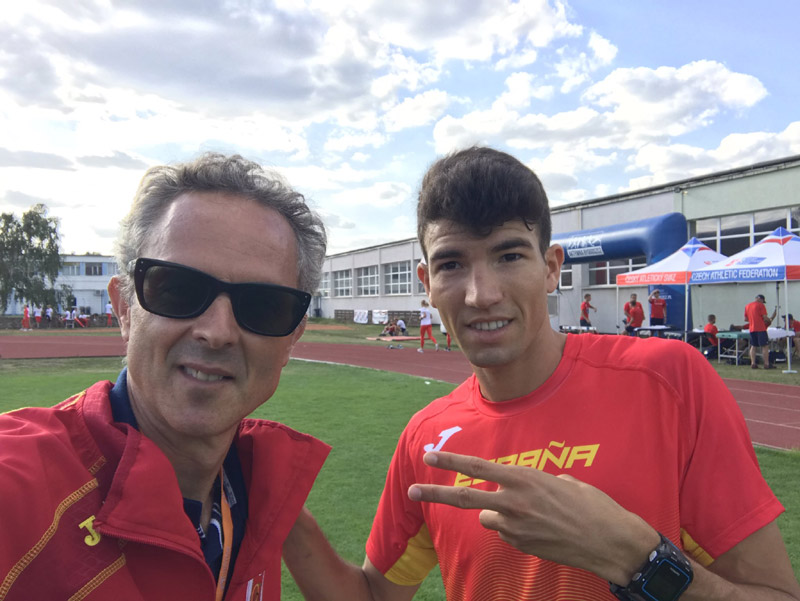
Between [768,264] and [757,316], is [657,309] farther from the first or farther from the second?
[768,264]

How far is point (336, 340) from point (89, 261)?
65879 millimetres

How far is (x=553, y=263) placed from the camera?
215 cm

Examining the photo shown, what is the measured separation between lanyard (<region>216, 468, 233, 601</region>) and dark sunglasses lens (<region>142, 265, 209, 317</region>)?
1.98ft

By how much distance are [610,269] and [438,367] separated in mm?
13197

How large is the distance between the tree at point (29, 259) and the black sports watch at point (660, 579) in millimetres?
55176

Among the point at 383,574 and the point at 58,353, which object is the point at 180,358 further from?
the point at 58,353

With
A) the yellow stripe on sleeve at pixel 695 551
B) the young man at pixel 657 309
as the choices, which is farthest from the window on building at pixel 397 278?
the yellow stripe on sleeve at pixel 695 551

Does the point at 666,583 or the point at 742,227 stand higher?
the point at 742,227

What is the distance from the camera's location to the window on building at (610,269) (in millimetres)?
24066

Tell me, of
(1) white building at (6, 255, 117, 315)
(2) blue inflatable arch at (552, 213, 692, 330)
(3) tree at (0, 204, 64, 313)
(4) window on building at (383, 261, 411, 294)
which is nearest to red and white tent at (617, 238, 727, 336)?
(2) blue inflatable arch at (552, 213, 692, 330)

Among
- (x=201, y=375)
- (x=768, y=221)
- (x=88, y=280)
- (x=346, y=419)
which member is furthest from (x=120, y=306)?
(x=88, y=280)

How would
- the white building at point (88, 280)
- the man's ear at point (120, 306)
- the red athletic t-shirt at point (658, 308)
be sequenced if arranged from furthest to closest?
the white building at point (88, 280) < the red athletic t-shirt at point (658, 308) < the man's ear at point (120, 306)

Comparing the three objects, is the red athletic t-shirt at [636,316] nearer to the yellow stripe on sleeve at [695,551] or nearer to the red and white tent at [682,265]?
the red and white tent at [682,265]

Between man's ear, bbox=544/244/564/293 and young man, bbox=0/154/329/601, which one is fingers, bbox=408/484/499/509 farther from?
man's ear, bbox=544/244/564/293
